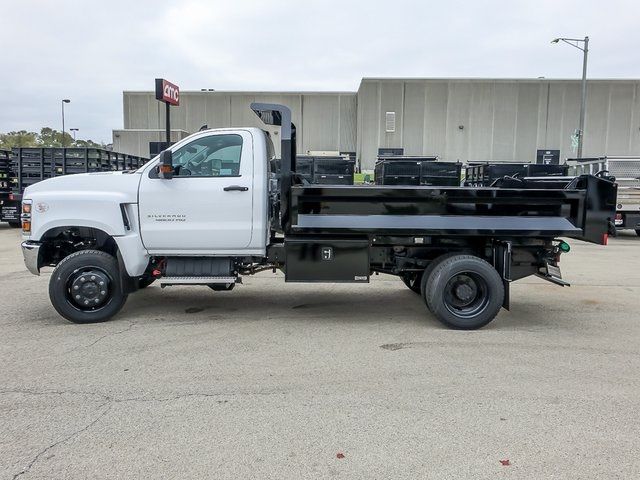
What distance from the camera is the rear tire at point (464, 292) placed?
6.23 meters

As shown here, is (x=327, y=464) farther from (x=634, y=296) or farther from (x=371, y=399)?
(x=634, y=296)

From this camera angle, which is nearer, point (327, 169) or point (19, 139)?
point (327, 169)

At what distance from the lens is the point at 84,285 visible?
6359mm

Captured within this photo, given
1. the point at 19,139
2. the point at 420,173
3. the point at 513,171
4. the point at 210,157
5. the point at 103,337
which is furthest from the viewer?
the point at 19,139

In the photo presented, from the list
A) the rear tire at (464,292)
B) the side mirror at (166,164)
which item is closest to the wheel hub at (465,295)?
the rear tire at (464,292)

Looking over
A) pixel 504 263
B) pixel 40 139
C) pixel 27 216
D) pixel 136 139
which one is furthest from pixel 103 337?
pixel 40 139

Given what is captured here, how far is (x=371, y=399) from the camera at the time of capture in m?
4.29

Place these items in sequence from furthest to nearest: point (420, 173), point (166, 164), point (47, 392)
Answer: point (420, 173)
point (166, 164)
point (47, 392)

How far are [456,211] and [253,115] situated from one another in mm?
45496

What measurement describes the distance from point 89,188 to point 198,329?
2.09 meters

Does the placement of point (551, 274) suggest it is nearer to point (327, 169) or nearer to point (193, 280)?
point (193, 280)

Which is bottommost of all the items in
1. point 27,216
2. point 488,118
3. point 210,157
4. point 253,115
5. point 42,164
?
point 27,216

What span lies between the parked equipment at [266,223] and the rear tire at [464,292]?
0.5 inches

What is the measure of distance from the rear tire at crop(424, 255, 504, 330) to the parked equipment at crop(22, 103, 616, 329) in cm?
1
